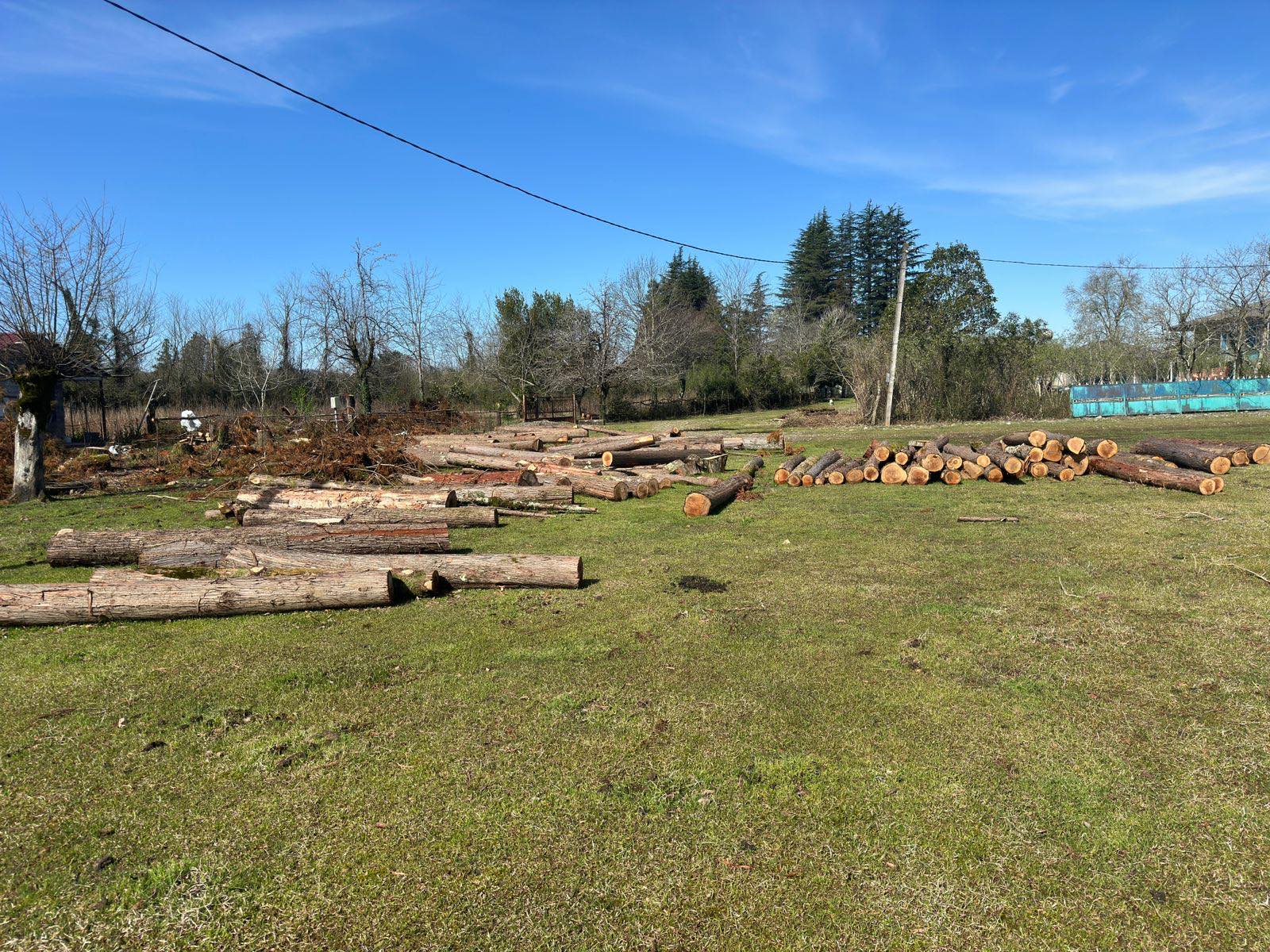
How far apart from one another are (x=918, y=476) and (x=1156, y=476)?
3526 mm

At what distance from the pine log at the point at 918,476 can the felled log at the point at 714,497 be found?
9.08 ft

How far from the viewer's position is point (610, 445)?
18125mm

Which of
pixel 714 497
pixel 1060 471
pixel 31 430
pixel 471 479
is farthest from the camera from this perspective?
pixel 471 479

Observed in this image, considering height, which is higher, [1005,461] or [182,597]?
[1005,461]

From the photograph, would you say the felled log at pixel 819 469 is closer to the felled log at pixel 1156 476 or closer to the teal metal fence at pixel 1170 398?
the felled log at pixel 1156 476

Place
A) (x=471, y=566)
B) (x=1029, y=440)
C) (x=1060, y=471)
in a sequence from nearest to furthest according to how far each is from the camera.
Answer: (x=471, y=566) → (x=1060, y=471) → (x=1029, y=440)

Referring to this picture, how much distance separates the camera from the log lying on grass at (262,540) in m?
7.43

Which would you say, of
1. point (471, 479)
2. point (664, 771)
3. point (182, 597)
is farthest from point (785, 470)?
point (664, 771)

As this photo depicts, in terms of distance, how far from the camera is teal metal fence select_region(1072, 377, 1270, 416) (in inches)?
1205

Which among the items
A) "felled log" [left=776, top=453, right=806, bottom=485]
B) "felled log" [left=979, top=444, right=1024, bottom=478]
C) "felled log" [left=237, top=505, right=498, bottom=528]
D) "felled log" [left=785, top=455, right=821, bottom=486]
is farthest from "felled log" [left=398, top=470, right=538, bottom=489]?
"felled log" [left=979, top=444, right=1024, bottom=478]

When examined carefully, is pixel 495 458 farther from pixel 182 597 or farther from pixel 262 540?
pixel 182 597

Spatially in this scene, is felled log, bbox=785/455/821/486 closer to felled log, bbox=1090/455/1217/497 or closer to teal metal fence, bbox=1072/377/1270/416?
felled log, bbox=1090/455/1217/497

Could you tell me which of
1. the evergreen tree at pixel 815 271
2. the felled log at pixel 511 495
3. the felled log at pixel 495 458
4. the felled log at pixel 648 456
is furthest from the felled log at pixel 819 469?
the evergreen tree at pixel 815 271

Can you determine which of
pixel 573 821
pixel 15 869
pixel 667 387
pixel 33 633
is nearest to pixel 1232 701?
A: pixel 573 821
